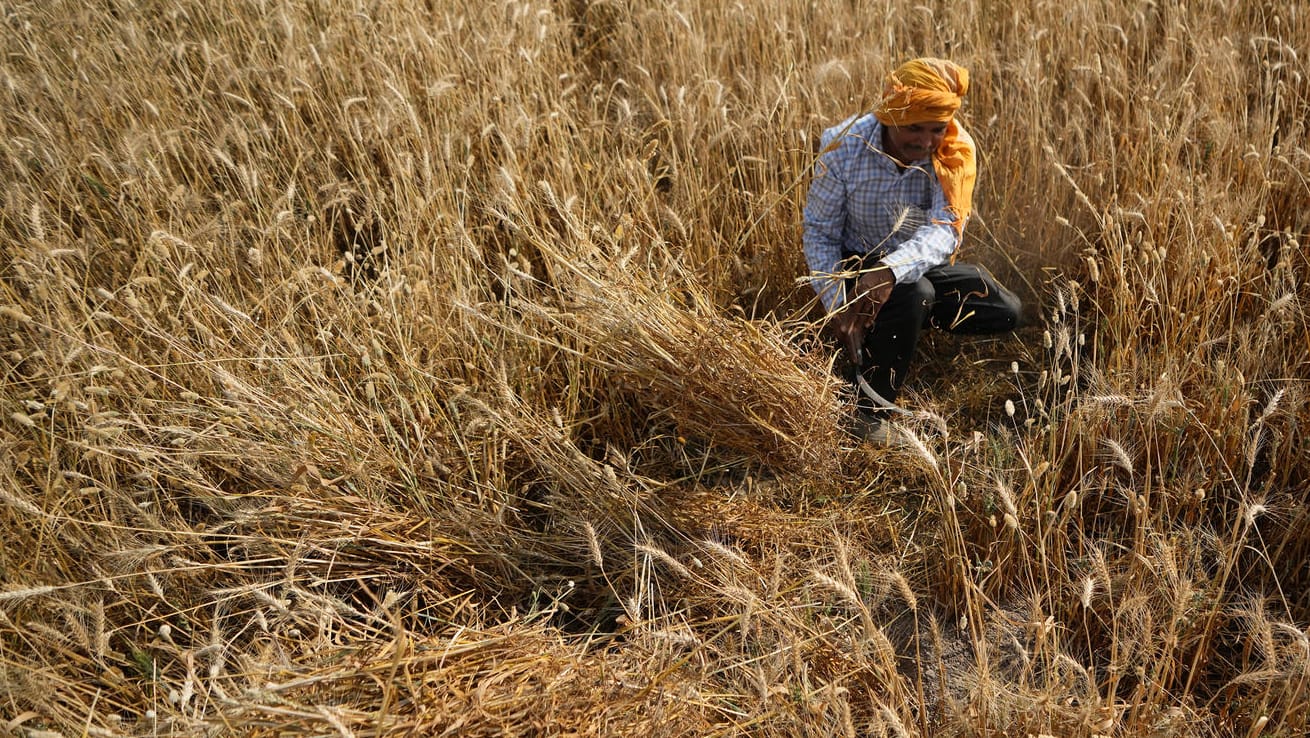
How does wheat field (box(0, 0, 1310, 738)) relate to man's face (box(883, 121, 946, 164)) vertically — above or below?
below

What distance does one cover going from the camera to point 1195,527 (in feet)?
6.18

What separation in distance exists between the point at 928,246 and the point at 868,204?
0.24m

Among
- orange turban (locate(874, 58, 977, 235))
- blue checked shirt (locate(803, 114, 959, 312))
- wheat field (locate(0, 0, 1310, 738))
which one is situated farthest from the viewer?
blue checked shirt (locate(803, 114, 959, 312))

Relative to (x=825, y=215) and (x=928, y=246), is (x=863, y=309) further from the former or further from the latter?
(x=825, y=215)

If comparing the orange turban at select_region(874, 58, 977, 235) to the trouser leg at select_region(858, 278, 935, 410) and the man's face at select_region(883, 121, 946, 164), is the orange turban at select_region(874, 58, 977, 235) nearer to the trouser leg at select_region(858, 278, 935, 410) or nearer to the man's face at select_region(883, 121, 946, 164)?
the man's face at select_region(883, 121, 946, 164)

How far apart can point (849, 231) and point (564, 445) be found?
1106mm

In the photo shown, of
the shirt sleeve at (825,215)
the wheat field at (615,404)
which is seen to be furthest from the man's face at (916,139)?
the wheat field at (615,404)

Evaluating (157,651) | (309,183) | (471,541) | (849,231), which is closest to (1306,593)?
(849,231)

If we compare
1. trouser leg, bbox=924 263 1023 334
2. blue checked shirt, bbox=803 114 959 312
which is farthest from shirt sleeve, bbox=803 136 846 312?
trouser leg, bbox=924 263 1023 334

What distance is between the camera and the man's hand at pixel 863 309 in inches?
85.5

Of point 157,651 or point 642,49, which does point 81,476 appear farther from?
point 642,49

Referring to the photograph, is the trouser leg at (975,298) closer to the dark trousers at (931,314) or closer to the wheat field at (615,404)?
the dark trousers at (931,314)

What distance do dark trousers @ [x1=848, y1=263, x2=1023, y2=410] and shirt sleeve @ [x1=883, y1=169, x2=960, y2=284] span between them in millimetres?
83

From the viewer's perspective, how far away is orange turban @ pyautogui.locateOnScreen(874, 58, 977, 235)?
214 cm
